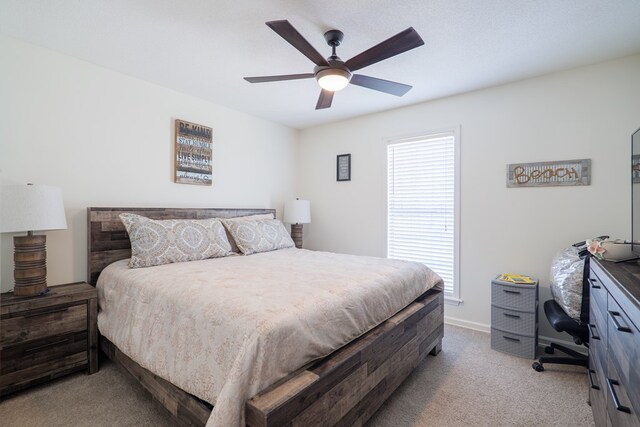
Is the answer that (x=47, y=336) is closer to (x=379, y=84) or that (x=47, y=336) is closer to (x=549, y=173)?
(x=379, y=84)

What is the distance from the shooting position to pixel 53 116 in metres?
2.48

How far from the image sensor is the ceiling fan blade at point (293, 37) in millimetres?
1614

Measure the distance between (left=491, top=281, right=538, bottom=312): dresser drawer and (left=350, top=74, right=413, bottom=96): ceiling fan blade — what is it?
1.90 metres

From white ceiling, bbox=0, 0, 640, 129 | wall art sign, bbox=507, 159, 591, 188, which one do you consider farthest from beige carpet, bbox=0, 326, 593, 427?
white ceiling, bbox=0, 0, 640, 129

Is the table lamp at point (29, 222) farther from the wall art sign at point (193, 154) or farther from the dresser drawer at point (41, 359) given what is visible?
the wall art sign at point (193, 154)

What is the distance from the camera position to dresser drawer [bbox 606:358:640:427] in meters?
0.95

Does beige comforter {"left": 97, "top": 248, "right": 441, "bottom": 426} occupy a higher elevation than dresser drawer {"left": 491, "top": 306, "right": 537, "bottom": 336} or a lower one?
higher

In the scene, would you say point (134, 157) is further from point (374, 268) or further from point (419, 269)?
point (419, 269)

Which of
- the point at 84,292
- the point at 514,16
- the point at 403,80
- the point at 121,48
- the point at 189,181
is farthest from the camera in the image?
the point at 189,181

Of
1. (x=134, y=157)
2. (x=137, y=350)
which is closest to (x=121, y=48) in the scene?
(x=134, y=157)

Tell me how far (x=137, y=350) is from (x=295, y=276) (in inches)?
40.4

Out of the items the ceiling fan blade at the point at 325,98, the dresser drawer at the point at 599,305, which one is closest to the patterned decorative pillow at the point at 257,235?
the ceiling fan blade at the point at 325,98

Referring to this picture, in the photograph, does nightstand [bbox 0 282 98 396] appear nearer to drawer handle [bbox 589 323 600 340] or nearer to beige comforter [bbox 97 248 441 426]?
beige comforter [bbox 97 248 441 426]

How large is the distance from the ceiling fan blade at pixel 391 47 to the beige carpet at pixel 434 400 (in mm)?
2224
